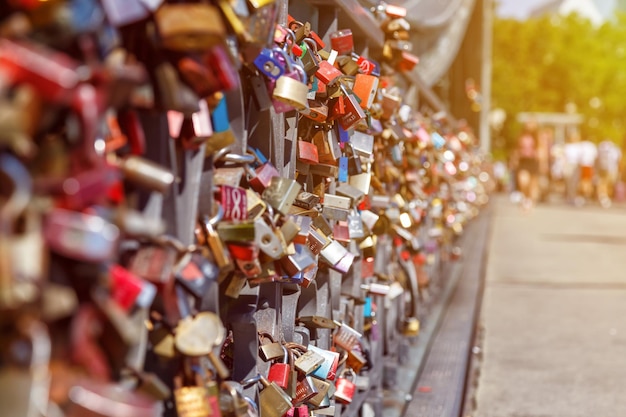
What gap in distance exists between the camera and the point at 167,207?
1.42 meters

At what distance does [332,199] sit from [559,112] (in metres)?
56.2

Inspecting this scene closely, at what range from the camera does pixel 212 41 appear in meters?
1.24

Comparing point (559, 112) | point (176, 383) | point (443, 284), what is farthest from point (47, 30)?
point (559, 112)

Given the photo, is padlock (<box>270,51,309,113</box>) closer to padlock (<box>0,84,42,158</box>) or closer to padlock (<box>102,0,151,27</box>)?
padlock (<box>102,0,151,27</box>)

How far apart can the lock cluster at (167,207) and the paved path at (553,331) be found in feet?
5.82

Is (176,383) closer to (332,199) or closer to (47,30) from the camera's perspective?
(47,30)

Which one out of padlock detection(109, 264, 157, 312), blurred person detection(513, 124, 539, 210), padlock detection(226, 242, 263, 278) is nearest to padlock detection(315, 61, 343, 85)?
padlock detection(226, 242, 263, 278)

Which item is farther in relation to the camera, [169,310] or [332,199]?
[332,199]

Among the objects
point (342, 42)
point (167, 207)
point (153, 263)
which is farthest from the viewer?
point (342, 42)

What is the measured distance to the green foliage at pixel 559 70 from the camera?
54.0 metres

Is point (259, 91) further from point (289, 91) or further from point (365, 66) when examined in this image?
point (365, 66)

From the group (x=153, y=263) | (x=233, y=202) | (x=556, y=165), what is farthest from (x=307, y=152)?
(x=556, y=165)

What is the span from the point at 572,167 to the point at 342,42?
20584 mm

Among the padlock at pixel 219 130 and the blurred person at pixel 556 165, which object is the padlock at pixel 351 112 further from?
the blurred person at pixel 556 165
